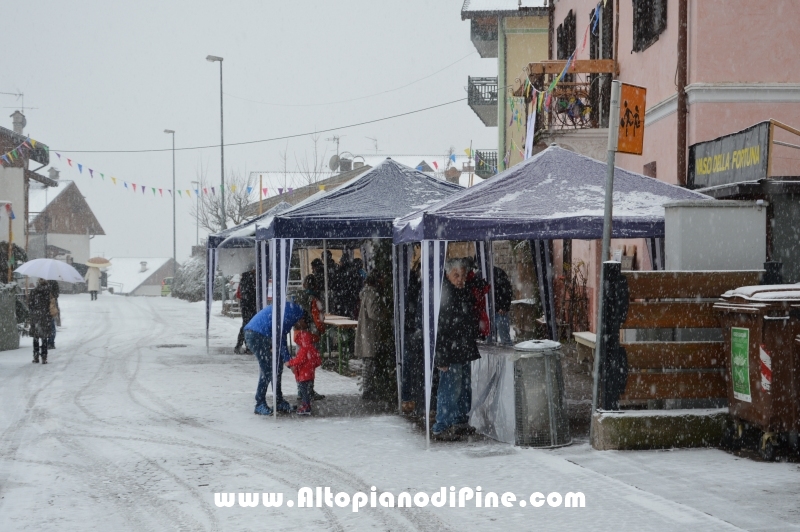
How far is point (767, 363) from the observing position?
772 cm

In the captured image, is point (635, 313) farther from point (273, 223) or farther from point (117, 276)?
point (117, 276)

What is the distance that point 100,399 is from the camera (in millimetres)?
12539

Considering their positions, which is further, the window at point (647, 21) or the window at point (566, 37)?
the window at point (566, 37)

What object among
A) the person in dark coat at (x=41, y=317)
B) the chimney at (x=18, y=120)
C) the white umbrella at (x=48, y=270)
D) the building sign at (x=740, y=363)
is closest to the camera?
the building sign at (x=740, y=363)

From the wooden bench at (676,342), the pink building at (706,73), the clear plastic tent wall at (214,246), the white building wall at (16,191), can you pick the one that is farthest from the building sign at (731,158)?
the white building wall at (16,191)

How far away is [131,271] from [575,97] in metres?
91.6

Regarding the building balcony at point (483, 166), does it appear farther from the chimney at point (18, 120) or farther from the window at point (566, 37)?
the chimney at point (18, 120)

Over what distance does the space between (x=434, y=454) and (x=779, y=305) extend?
3196 mm

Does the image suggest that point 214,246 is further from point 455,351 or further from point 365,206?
point 455,351

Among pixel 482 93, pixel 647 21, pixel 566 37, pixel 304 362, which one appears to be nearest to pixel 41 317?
pixel 304 362

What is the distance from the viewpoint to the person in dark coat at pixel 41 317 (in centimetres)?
1705

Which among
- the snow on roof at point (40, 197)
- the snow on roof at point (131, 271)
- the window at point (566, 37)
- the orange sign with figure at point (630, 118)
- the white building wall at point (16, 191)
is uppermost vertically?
the window at point (566, 37)

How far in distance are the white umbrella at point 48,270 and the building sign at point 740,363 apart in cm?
1383

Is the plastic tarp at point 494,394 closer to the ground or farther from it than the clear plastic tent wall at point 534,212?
closer to the ground
